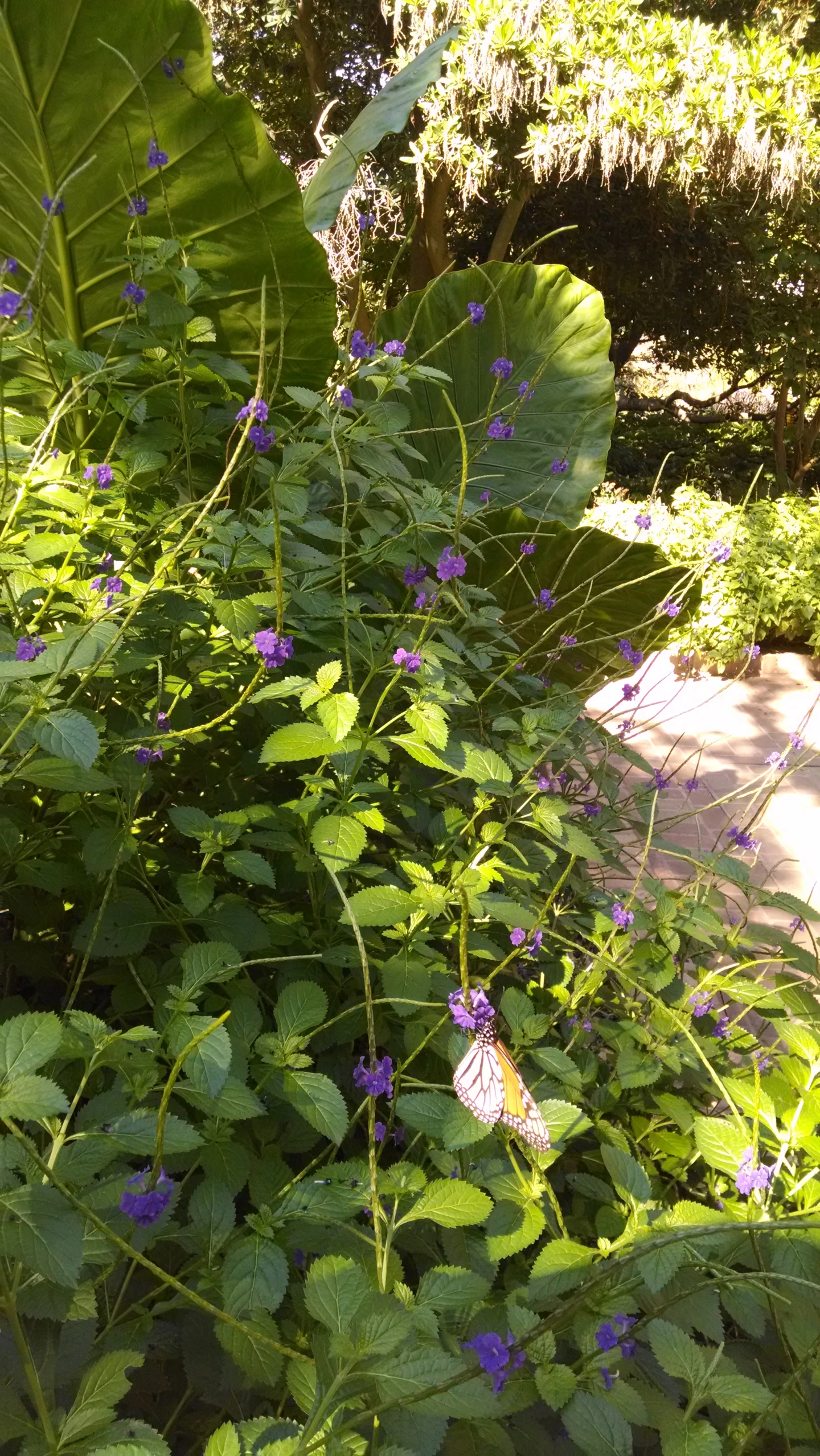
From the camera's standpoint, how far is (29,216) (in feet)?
5.11

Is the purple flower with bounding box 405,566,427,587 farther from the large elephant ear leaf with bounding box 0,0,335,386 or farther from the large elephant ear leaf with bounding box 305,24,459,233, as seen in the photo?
the large elephant ear leaf with bounding box 305,24,459,233

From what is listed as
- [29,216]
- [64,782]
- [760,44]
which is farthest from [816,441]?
[64,782]

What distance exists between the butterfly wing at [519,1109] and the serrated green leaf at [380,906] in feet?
0.63

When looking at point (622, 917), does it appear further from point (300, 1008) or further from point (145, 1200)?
point (145, 1200)

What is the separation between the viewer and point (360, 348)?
1188 millimetres

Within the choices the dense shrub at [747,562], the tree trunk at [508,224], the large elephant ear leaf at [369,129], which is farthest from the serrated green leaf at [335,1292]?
the tree trunk at [508,224]

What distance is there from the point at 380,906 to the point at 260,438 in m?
0.51

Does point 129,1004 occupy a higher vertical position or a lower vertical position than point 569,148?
lower

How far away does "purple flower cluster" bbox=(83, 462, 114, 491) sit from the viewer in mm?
1080

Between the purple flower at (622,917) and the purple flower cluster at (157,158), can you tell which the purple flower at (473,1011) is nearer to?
the purple flower at (622,917)

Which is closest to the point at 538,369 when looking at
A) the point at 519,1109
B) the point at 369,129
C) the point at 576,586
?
the point at 576,586

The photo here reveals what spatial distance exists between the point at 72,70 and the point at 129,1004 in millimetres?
1251

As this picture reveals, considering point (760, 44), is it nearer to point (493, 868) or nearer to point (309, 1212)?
point (493, 868)

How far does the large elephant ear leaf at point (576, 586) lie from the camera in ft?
6.12
